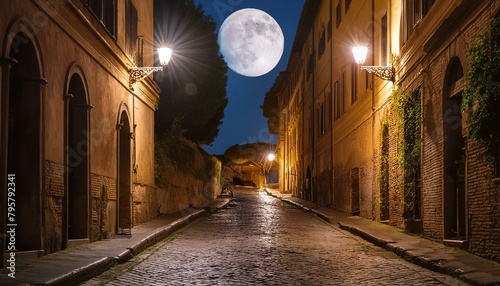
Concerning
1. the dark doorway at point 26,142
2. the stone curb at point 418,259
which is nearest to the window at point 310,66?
the stone curb at point 418,259

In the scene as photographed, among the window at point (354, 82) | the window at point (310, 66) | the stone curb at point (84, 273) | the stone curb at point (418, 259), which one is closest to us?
the stone curb at point (84, 273)

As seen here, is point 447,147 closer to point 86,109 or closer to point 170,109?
point 86,109

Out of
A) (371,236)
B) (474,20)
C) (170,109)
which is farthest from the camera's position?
(170,109)

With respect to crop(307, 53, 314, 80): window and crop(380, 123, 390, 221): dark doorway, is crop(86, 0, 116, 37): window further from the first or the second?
crop(307, 53, 314, 80): window

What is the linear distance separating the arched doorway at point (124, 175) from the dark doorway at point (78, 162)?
284 cm

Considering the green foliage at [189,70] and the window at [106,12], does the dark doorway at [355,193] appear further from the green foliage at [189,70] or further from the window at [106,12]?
the green foliage at [189,70]

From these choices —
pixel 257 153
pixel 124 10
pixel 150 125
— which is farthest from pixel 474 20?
pixel 257 153

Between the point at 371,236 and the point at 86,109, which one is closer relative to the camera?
the point at 86,109

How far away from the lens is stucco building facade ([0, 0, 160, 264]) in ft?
33.2

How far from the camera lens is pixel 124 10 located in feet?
54.6

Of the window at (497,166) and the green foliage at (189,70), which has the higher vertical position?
the green foliage at (189,70)

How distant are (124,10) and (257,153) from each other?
61.5m

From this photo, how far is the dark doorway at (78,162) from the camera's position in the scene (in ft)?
42.5

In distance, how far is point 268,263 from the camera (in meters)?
10.8
